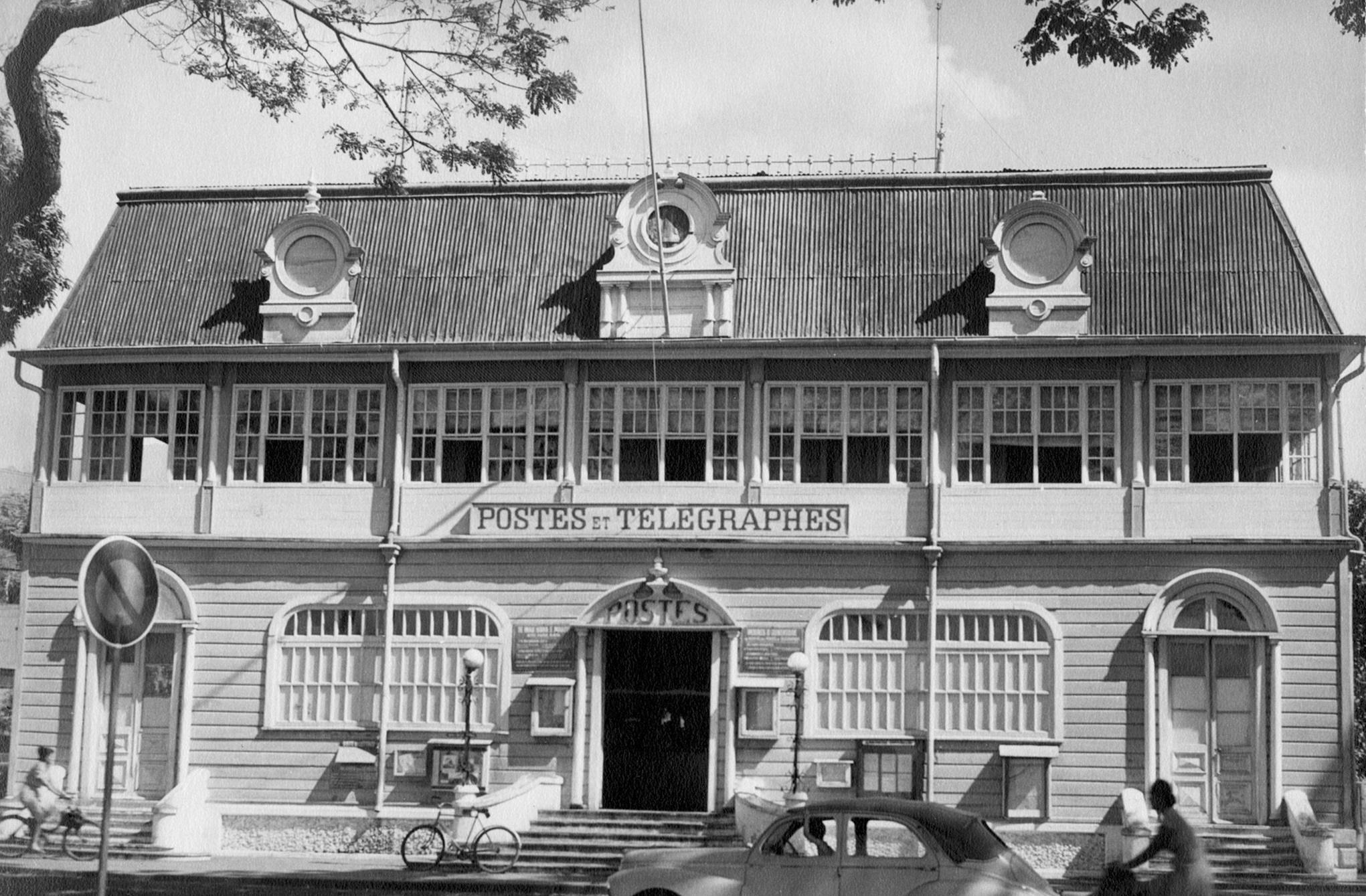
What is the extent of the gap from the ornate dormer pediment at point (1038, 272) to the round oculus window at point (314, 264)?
9.46 m

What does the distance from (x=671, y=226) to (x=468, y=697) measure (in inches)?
286

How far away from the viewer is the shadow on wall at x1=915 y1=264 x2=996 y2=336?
79.8 ft

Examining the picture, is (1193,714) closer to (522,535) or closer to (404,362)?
(522,535)

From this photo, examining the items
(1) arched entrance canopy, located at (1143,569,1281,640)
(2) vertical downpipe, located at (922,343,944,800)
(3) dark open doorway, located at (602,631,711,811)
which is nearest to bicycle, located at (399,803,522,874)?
(3) dark open doorway, located at (602,631,711,811)

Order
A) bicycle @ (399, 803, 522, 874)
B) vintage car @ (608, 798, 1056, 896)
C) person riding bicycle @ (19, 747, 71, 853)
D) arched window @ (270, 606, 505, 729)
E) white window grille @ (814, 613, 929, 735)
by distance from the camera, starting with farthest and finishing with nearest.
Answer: arched window @ (270, 606, 505, 729) < white window grille @ (814, 613, 929, 735) < bicycle @ (399, 803, 522, 874) < person riding bicycle @ (19, 747, 71, 853) < vintage car @ (608, 798, 1056, 896)

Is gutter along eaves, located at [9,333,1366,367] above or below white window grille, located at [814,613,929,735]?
above

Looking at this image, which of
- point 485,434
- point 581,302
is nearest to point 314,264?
point 485,434

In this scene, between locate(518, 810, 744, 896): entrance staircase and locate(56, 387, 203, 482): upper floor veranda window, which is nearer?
locate(518, 810, 744, 896): entrance staircase

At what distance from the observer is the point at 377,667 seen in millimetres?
24719

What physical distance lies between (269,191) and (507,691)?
29.3ft

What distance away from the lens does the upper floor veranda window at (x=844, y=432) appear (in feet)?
80.1

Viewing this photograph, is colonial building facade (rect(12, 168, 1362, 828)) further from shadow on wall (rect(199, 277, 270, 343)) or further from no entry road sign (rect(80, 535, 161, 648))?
no entry road sign (rect(80, 535, 161, 648))

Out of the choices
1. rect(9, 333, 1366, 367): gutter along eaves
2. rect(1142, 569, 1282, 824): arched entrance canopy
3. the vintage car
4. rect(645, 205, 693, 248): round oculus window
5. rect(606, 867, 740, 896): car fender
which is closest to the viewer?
the vintage car

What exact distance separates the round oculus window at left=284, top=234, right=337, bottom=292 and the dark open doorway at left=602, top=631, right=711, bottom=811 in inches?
263
